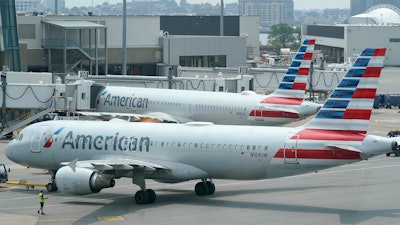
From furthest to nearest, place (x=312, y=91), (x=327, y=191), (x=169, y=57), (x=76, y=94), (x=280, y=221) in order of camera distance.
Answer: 1. (x=169, y=57)
2. (x=312, y=91)
3. (x=76, y=94)
4. (x=327, y=191)
5. (x=280, y=221)

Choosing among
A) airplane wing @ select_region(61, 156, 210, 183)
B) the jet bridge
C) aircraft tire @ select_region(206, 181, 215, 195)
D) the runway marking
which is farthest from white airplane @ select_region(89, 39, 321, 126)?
the runway marking

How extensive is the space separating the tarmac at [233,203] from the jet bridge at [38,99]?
790 inches

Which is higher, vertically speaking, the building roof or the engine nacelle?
the building roof

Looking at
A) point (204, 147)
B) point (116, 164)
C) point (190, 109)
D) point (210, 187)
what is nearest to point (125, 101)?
point (190, 109)

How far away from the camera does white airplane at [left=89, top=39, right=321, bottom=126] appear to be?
80.7 metres

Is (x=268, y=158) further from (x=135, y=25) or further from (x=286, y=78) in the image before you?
(x=135, y=25)

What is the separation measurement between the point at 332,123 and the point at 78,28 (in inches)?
2857

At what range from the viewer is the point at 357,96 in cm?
5100

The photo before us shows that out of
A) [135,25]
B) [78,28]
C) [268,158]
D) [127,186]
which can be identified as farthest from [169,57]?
[268,158]

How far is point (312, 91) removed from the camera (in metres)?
119

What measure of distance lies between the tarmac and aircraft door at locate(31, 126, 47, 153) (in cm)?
262

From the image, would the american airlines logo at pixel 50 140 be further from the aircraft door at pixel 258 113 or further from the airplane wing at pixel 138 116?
the aircraft door at pixel 258 113

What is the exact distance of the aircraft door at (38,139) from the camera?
192 ft

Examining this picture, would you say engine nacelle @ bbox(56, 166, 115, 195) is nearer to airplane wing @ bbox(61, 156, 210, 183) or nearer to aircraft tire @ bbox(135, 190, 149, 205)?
airplane wing @ bbox(61, 156, 210, 183)
